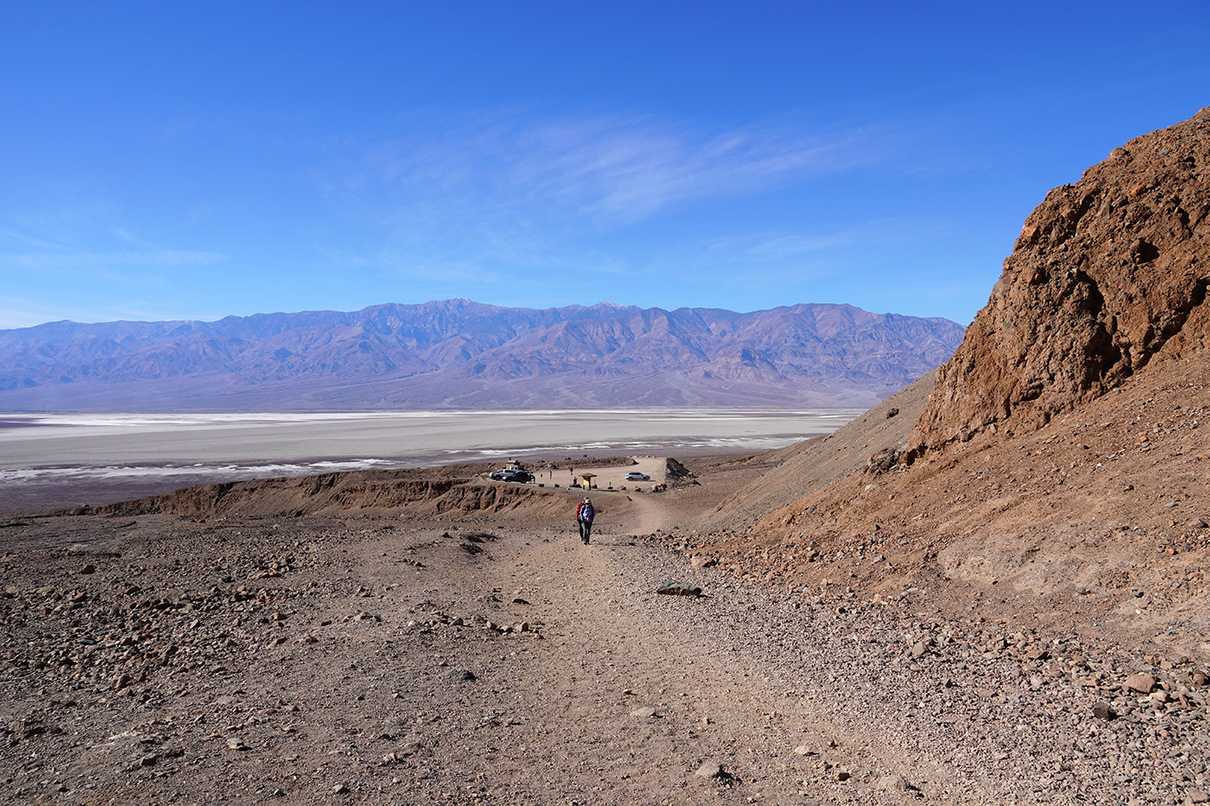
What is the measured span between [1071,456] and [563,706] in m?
8.42

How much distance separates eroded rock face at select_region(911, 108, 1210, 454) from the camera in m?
12.7

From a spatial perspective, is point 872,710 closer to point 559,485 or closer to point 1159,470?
point 1159,470

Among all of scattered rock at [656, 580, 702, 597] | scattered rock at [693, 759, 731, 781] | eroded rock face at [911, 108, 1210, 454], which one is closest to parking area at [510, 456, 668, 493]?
eroded rock face at [911, 108, 1210, 454]

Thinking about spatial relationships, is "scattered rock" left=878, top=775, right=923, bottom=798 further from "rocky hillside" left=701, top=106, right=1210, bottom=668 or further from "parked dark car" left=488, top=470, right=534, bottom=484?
"parked dark car" left=488, top=470, right=534, bottom=484

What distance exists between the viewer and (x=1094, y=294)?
13562 mm

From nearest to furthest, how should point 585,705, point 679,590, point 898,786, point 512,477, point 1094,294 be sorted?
point 898,786 → point 585,705 → point 679,590 → point 1094,294 → point 512,477

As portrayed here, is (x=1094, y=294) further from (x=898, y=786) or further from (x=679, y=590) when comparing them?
(x=898, y=786)

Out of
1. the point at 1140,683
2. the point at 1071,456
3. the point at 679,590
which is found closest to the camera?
the point at 1140,683

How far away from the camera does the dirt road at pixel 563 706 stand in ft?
17.0

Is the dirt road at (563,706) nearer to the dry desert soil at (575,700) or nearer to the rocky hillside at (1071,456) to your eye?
the dry desert soil at (575,700)

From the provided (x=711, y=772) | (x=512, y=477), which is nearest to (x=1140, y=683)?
(x=711, y=772)

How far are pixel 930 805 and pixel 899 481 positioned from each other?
10.1 metres

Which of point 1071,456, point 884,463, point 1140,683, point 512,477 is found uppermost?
point 1071,456

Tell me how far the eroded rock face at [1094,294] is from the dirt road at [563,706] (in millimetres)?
6353
